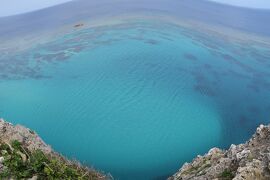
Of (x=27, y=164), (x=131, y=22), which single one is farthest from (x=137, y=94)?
(x=27, y=164)

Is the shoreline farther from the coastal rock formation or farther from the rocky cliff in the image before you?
the coastal rock formation

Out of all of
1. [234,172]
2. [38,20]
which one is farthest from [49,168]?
[38,20]

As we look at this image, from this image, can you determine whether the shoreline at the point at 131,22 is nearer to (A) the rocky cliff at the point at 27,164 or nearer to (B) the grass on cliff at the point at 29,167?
(A) the rocky cliff at the point at 27,164

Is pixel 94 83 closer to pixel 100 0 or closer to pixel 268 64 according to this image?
pixel 268 64

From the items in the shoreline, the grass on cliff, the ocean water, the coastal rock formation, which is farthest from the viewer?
the shoreline

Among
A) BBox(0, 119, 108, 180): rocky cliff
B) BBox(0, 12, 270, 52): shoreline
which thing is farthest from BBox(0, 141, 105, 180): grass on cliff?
BBox(0, 12, 270, 52): shoreline

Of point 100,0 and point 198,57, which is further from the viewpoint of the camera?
point 100,0
